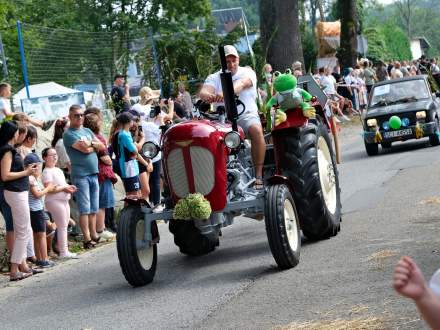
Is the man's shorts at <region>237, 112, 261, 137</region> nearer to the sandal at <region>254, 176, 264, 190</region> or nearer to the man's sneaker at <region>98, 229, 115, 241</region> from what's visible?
the sandal at <region>254, 176, 264, 190</region>

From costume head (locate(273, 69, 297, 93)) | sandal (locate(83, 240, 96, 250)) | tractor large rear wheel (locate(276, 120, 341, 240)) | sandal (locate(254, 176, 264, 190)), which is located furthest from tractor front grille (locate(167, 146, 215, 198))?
sandal (locate(83, 240, 96, 250))

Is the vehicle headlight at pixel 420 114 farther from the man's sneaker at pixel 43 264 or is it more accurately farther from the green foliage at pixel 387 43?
the green foliage at pixel 387 43

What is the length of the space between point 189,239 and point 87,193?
2954 mm

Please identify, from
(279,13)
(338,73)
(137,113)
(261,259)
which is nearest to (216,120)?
(261,259)

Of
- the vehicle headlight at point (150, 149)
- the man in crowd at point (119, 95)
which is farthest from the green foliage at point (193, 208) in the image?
the man in crowd at point (119, 95)

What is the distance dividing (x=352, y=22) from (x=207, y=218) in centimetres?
3361

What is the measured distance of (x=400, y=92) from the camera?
74.8 feet

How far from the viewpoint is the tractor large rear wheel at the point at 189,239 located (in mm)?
11328

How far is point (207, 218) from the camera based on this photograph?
9.84m

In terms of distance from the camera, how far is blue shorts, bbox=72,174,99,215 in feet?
45.9

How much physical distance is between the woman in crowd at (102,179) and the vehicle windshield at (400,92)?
943 cm

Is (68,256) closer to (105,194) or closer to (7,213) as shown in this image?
(7,213)

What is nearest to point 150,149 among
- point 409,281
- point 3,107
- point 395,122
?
point 3,107

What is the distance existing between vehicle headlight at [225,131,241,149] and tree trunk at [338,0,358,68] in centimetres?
3273
